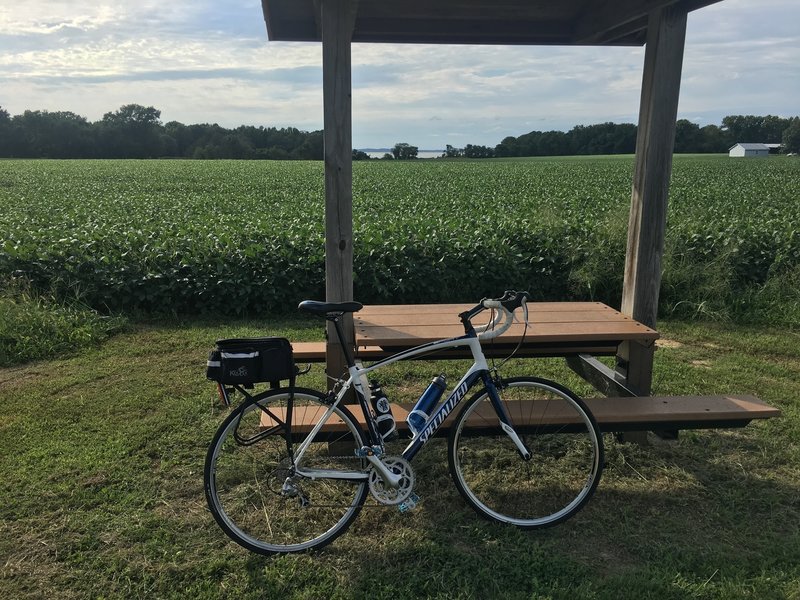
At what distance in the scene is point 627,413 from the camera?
355 cm

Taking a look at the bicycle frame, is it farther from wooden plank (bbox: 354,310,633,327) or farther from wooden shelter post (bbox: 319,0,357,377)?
wooden plank (bbox: 354,310,633,327)

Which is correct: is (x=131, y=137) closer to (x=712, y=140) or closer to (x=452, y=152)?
(x=452, y=152)

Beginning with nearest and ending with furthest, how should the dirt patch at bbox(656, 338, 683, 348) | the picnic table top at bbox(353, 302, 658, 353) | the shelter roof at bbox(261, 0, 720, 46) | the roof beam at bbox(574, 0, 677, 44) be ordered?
the picnic table top at bbox(353, 302, 658, 353) → the roof beam at bbox(574, 0, 677, 44) → the shelter roof at bbox(261, 0, 720, 46) → the dirt patch at bbox(656, 338, 683, 348)

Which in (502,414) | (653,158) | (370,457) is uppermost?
(653,158)

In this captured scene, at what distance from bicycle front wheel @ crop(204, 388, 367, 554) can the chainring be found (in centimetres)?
6

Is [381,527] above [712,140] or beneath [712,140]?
beneath

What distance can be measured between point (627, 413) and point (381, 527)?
1618 mm

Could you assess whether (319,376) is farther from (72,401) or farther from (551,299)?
(551,299)

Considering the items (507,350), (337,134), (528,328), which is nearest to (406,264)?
(507,350)

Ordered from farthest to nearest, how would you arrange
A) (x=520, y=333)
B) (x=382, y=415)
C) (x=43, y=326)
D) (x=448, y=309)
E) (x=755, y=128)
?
(x=755, y=128) < (x=43, y=326) < (x=448, y=309) < (x=520, y=333) < (x=382, y=415)

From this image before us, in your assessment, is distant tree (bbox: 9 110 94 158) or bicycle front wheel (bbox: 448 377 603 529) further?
distant tree (bbox: 9 110 94 158)

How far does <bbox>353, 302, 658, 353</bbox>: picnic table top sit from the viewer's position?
12.2 feet

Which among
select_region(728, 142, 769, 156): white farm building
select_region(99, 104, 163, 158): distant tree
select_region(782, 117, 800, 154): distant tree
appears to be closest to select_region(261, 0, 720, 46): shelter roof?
select_region(99, 104, 163, 158): distant tree

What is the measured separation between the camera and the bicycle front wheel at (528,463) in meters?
3.22
